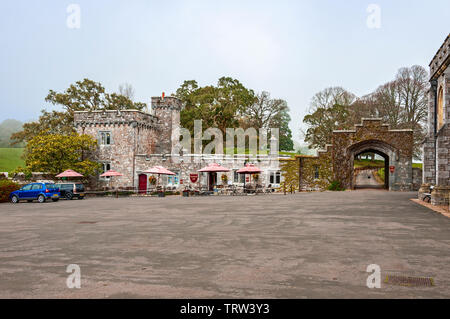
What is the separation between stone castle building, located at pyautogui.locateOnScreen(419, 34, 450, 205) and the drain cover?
12.6 meters

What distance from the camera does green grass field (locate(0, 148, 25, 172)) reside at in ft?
214

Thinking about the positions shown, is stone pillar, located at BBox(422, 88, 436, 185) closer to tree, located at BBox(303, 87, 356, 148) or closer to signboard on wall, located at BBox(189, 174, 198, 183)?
signboard on wall, located at BBox(189, 174, 198, 183)

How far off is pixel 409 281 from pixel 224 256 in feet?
11.0

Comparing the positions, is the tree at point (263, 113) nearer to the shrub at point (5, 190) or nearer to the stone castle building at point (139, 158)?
the stone castle building at point (139, 158)

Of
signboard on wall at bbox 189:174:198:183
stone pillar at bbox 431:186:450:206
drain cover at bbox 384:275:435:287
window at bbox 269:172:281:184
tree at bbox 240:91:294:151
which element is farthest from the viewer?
tree at bbox 240:91:294:151

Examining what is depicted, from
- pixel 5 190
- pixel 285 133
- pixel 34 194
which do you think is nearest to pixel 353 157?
pixel 34 194

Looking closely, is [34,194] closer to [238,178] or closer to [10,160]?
[238,178]

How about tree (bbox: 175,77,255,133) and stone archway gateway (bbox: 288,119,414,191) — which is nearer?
stone archway gateway (bbox: 288,119,414,191)

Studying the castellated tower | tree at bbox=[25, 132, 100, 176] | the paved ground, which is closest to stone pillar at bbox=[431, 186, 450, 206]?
the paved ground

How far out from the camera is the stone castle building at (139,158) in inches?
1382

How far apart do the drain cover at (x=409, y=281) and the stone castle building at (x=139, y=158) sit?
1131 inches

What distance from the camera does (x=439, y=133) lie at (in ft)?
55.3
